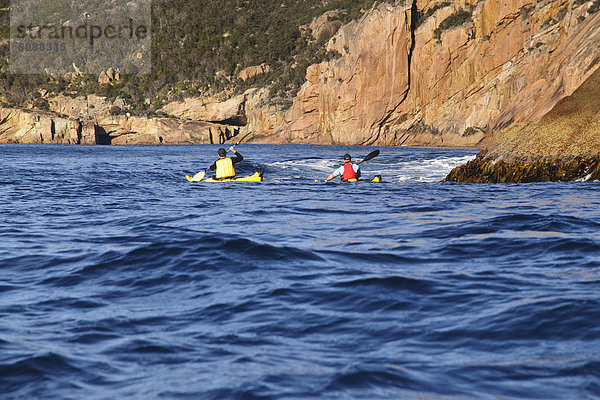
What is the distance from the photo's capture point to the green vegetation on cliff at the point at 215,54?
99.4 metres

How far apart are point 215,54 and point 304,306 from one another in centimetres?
10940

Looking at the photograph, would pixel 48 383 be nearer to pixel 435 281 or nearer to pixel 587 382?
pixel 587 382

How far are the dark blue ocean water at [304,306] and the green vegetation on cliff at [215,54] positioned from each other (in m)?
79.8

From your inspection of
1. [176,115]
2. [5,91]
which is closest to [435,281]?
[176,115]

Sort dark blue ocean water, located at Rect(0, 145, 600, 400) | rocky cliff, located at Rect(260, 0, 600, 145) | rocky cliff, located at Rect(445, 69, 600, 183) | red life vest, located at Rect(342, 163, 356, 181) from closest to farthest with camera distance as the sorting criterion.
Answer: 1. dark blue ocean water, located at Rect(0, 145, 600, 400)
2. rocky cliff, located at Rect(445, 69, 600, 183)
3. red life vest, located at Rect(342, 163, 356, 181)
4. rocky cliff, located at Rect(260, 0, 600, 145)

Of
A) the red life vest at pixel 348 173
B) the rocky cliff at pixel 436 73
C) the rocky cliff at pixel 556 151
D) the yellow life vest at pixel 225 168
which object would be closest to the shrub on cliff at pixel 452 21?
the rocky cliff at pixel 436 73

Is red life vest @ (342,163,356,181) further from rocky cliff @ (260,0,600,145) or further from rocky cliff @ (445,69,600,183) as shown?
rocky cliff @ (260,0,600,145)

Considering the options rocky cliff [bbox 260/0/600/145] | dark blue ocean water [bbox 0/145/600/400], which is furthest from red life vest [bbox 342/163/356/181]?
rocky cliff [bbox 260/0/600/145]

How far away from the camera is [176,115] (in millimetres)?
95562

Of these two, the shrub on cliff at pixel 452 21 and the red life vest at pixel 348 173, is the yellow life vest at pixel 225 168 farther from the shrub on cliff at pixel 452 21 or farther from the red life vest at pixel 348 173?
the shrub on cliff at pixel 452 21

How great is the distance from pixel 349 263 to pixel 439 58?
61.5 metres

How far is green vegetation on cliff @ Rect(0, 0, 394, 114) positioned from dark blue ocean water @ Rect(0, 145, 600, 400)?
7981cm

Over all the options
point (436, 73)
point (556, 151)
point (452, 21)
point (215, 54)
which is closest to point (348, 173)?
point (556, 151)

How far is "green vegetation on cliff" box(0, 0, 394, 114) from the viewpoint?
9938 cm
